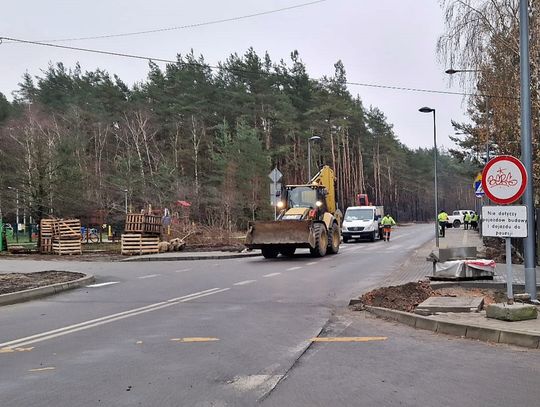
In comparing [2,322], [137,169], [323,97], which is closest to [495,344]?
[2,322]

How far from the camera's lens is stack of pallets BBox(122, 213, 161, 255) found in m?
26.9

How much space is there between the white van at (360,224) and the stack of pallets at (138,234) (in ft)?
46.1

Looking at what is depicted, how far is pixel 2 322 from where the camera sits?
973 centimetres

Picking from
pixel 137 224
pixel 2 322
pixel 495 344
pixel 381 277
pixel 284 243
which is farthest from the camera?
pixel 137 224

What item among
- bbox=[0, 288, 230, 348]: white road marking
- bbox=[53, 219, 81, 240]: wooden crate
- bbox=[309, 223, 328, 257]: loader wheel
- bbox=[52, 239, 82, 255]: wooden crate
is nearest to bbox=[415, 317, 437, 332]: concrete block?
bbox=[0, 288, 230, 348]: white road marking

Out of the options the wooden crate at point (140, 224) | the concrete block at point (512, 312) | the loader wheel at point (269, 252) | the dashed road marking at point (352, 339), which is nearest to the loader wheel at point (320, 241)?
the loader wheel at point (269, 252)

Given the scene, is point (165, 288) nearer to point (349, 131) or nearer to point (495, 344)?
point (495, 344)

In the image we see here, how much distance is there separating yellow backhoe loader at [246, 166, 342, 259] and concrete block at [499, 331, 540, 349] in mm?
14254

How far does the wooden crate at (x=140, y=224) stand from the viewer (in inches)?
1056

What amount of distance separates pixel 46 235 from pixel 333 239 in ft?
50.2

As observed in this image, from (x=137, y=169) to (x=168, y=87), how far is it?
12.7 meters

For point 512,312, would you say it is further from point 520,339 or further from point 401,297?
point 401,297

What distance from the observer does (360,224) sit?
36.4 metres

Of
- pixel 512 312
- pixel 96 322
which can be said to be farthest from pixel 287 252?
pixel 512 312
